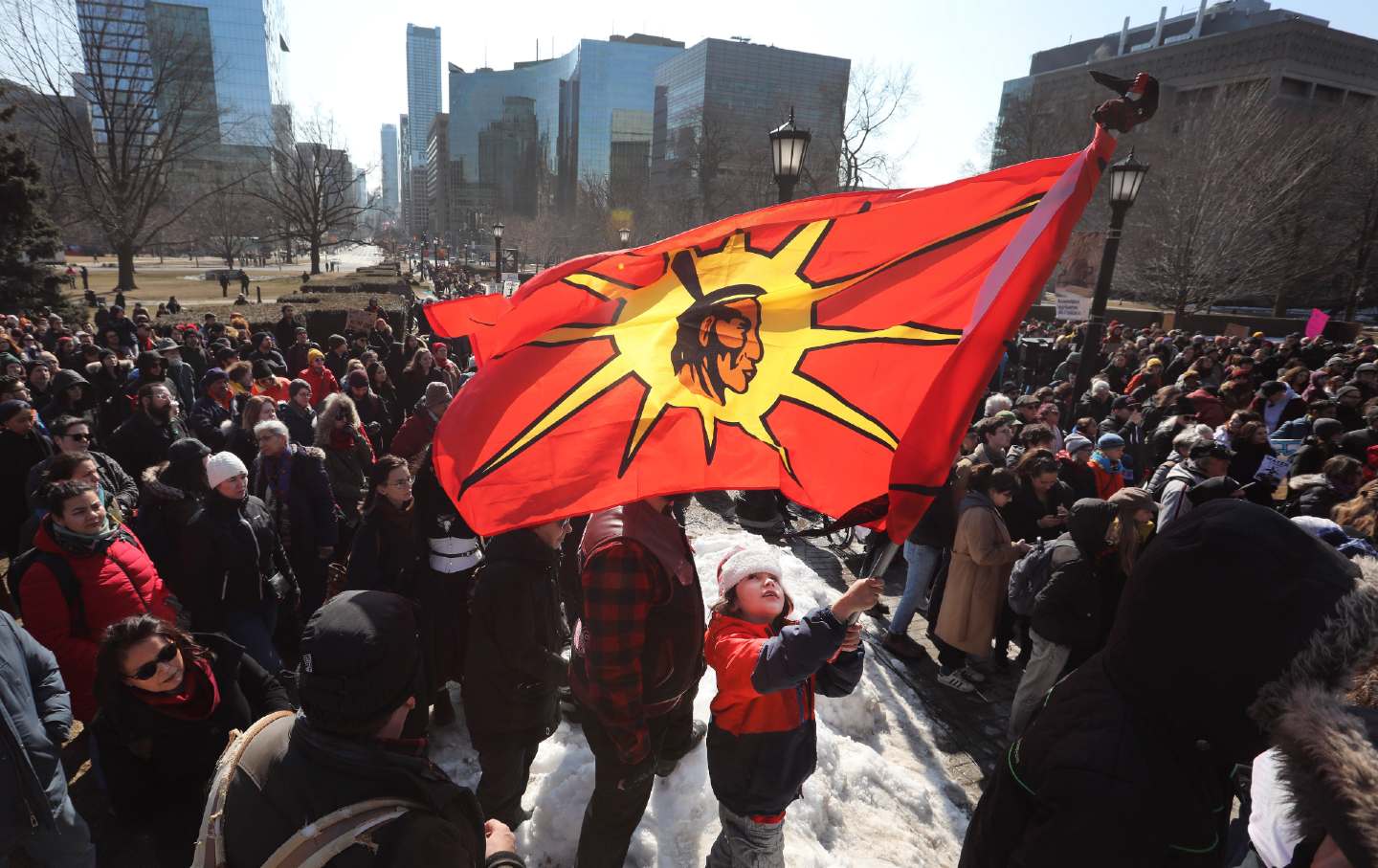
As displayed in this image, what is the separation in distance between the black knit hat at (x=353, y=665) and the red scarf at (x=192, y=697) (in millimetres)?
1332

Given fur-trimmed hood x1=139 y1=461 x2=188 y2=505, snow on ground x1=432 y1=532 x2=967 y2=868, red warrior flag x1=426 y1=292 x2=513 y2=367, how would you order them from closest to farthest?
1. red warrior flag x1=426 y1=292 x2=513 y2=367
2. snow on ground x1=432 y1=532 x2=967 y2=868
3. fur-trimmed hood x1=139 y1=461 x2=188 y2=505

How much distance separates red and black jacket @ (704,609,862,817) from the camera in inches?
96.6

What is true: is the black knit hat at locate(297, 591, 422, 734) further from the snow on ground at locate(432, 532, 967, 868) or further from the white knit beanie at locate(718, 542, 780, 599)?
the snow on ground at locate(432, 532, 967, 868)

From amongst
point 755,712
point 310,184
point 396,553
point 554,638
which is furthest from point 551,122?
point 755,712

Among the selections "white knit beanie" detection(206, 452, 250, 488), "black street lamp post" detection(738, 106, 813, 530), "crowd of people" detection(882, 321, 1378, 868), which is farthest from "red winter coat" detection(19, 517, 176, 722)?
"black street lamp post" detection(738, 106, 813, 530)

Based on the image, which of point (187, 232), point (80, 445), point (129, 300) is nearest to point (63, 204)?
point (129, 300)

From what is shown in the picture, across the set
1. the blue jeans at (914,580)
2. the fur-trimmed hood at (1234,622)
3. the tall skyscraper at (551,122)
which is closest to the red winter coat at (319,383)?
the blue jeans at (914,580)

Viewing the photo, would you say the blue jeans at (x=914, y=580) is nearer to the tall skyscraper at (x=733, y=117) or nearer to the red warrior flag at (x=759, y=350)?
the red warrior flag at (x=759, y=350)

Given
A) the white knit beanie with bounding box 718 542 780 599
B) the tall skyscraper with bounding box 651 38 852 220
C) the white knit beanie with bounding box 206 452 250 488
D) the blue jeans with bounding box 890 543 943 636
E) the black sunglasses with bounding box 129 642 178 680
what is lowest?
the blue jeans with bounding box 890 543 943 636

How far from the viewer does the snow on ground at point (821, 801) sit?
127 inches

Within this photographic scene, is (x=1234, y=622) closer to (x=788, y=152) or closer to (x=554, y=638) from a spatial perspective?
(x=554, y=638)

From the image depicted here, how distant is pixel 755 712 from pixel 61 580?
314 cm

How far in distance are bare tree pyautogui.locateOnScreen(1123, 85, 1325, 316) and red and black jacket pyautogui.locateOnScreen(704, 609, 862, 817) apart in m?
30.3

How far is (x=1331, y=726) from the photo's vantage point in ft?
3.76
